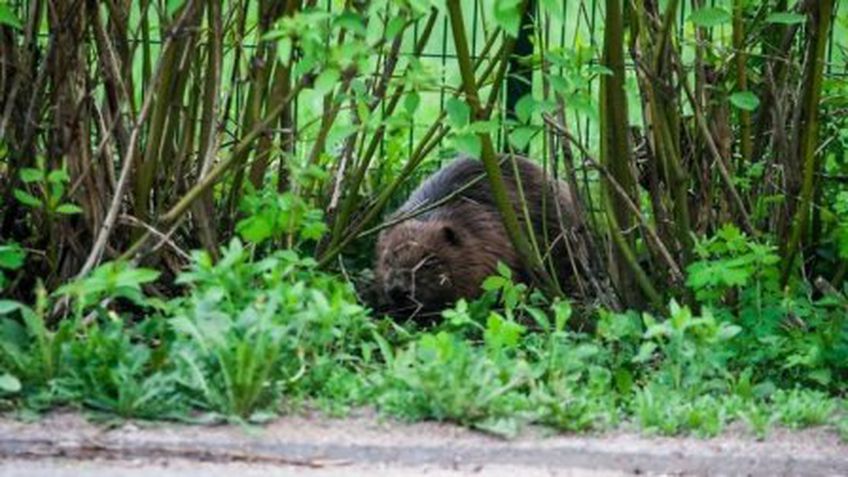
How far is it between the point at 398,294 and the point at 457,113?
2686 millimetres

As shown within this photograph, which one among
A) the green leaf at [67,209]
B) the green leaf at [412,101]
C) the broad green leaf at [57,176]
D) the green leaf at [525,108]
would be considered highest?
the green leaf at [412,101]

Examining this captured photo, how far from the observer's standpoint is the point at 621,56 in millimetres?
5984

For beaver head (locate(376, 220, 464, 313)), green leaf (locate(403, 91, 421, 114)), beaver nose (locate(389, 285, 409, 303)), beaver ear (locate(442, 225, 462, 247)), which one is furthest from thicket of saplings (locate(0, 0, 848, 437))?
beaver ear (locate(442, 225, 462, 247))

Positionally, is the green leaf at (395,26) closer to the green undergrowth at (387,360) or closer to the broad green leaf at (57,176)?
the green undergrowth at (387,360)

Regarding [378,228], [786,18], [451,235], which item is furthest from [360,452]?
[451,235]

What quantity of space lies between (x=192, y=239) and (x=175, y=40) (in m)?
0.98

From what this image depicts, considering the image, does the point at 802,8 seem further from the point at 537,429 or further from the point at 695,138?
the point at 537,429

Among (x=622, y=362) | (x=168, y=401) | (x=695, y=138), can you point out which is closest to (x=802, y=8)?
(x=695, y=138)

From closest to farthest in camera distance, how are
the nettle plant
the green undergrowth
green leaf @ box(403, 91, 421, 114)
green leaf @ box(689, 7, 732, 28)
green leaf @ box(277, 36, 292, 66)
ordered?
green leaf @ box(277, 36, 292, 66)
the green undergrowth
green leaf @ box(403, 91, 421, 114)
green leaf @ box(689, 7, 732, 28)
the nettle plant

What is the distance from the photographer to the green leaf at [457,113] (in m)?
5.28

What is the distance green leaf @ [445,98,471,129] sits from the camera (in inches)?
208

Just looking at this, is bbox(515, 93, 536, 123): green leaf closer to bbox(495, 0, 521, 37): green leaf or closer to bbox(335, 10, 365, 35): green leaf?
bbox(495, 0, 521, 37): green leaf

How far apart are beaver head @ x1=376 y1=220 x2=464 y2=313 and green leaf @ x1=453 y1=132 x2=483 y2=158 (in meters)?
2.79

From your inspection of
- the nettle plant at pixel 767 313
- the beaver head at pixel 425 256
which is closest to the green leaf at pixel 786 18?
the nettle plant at pixel 767 313
